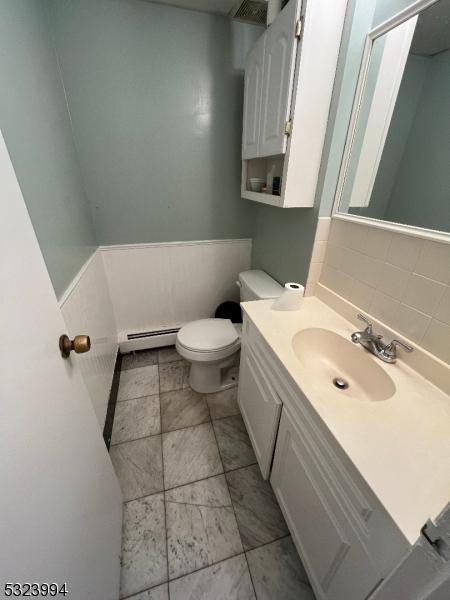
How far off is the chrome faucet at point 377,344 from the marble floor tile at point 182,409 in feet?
3.39

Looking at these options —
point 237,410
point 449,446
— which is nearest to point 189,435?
point 237,410

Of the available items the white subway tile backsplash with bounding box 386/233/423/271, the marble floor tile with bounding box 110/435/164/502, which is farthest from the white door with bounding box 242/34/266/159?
the marble floor tile with bounding box 110/435/164/502

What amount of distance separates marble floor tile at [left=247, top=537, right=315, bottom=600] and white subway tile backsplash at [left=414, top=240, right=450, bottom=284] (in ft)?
3.90

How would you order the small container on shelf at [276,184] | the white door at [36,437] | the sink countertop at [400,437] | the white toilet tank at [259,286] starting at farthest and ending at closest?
the white toilet tank at [259,286] → the small container on shelf at [276,184] → the sink countertop at [400,437] → the white door at [36,437]

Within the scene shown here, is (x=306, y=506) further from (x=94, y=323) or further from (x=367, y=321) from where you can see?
(x=94, y=323)

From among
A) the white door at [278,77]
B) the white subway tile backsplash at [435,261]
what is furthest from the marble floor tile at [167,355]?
the white subway tile backsplash at [435,261]

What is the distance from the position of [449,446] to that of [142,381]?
5.48 feet

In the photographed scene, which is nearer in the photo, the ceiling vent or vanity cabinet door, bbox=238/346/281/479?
vanity cabinet door, bbox=238/346/281/479

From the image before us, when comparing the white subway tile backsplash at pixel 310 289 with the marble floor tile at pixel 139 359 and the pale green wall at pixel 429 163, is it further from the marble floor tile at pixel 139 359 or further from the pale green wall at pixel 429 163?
the marble floor tile at pixel 139 359

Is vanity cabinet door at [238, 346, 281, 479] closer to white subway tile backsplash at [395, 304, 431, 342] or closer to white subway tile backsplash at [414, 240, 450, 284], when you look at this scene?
white subway tile backsplash at [395, 304, 431, 342]

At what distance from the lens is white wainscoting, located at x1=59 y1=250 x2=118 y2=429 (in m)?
1.04

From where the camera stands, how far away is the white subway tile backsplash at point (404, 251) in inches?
31.5

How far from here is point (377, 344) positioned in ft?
2.91

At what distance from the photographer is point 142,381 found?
1765 millimetres
